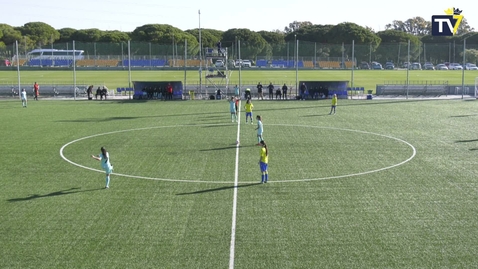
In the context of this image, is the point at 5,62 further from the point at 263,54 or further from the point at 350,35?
the point at 350,35

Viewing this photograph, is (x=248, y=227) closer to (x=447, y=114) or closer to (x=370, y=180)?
(x=370, y=180)

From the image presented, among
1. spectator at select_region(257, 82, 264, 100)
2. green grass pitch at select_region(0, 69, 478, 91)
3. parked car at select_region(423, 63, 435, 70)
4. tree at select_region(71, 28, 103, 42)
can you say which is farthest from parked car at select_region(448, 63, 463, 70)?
tree at select_region(71, 28, 103, 42)

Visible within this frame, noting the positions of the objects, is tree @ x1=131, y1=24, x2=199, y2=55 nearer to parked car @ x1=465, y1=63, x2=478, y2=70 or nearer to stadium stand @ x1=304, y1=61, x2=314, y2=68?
stadium stand @ x1=304, y1=61, x2=314, y2=68

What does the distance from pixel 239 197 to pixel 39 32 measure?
136 meters

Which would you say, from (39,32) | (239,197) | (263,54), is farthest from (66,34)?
(239,197)

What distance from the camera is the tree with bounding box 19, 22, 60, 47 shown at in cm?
13725

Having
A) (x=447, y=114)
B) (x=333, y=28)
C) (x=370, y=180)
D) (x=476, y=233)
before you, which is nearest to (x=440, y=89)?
(x=447, y=114)

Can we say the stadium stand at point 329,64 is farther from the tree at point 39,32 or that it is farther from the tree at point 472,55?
the tree at point 39,32

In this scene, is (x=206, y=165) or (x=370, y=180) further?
(x=206, y=165)

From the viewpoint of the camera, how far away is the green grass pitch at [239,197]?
14.4 metres

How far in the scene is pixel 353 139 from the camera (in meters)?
31.4

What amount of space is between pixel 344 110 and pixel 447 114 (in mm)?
8412

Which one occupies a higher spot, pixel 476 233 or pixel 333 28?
pixel 333 28

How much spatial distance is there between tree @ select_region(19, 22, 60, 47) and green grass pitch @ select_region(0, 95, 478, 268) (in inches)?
4273
